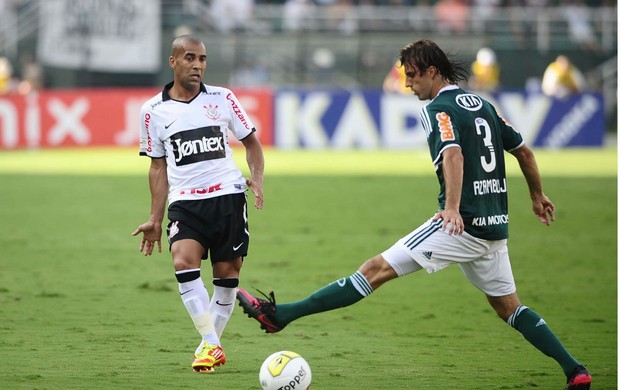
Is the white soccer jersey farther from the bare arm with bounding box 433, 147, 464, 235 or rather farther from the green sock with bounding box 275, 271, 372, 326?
the bare arm with bounding box 433, 147, 464, 235

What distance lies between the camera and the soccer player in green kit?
6.75 m

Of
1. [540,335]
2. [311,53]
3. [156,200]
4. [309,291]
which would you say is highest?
[311,53]

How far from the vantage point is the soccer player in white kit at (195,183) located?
7.43m

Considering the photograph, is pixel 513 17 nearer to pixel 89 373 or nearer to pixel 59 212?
pixel 59 212

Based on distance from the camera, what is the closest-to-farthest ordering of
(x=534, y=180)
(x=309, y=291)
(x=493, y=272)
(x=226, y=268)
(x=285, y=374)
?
(x=285, y=374), (x=493, y=272), (x=534, y=180), (x=226, y=268), (x=309, y=291)

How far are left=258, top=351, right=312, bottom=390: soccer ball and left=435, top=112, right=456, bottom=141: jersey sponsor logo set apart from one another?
1602mm

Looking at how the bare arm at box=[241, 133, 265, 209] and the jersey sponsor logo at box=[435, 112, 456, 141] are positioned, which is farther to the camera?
the bare arm at box=[241, 133, 265, 209]

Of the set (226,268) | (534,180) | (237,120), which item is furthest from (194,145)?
(534,180)

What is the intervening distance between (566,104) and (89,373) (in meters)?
24.4

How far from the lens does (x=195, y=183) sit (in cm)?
749

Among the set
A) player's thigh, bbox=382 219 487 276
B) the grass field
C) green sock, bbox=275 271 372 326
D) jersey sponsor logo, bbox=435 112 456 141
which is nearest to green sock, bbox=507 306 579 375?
the grass field

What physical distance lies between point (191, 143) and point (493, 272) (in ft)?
7.20

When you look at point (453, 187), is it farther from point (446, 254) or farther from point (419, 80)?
point (419, 80)

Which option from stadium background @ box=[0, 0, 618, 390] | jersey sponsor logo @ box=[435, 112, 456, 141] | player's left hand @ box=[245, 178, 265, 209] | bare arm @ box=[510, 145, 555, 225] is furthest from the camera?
stadium background @ box=[0, 0, 618, 390]
